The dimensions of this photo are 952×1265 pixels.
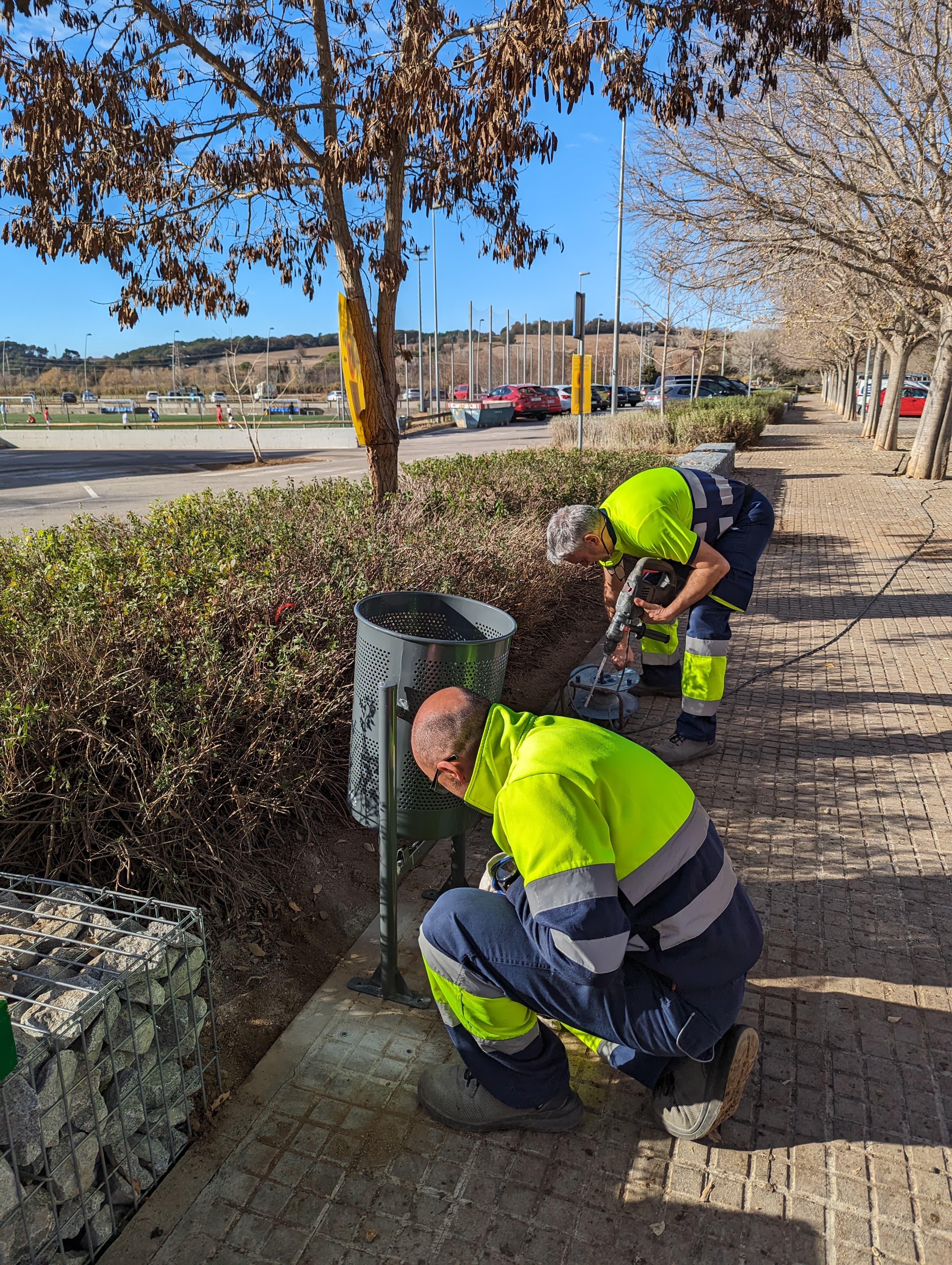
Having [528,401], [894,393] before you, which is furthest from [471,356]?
[894,393]

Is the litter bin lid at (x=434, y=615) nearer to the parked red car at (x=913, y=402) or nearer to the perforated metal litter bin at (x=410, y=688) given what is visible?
the perforated metal litter bin at (x=410, y=688)

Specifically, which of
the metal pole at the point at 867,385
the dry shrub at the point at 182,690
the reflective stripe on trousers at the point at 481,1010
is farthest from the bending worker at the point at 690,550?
the metal pole at the point at 867,385

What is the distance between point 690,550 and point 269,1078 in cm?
304

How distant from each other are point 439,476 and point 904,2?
32.4 feet

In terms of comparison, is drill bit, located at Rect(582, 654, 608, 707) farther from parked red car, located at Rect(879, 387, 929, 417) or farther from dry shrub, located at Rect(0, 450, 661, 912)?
parked red car, located at Rect(879, 387, 929, 417)

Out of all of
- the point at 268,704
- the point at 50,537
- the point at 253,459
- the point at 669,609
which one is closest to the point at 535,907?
the point at 268,704

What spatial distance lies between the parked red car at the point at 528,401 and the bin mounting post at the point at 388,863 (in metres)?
38.0

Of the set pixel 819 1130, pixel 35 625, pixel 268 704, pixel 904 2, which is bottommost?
pixel 819 1130

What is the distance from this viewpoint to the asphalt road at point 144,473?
43.9 feet

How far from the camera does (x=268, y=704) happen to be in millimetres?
3535

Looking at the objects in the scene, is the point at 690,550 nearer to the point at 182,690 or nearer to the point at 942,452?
the point at 182,690

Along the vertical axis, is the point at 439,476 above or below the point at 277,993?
above

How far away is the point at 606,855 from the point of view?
72.3 inches

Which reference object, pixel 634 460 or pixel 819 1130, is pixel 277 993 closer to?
pixel 819 1130
